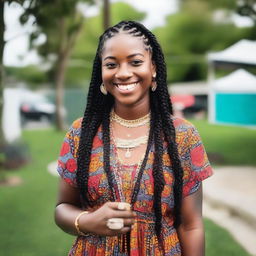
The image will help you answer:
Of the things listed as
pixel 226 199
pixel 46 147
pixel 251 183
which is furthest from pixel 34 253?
pixel 46 147

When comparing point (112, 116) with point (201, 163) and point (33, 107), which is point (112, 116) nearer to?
point (201, 163)

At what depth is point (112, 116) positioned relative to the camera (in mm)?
1803

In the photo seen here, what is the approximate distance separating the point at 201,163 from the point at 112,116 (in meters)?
0.37

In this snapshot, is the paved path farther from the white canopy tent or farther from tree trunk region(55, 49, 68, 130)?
tree trunk region(55, 49, 68, 130)

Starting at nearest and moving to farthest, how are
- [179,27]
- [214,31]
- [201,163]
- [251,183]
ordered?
1. [201,163]
2. [251,183]
3. [214,31]
4. [179,27]

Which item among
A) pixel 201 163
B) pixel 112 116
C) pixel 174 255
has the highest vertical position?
pixel 112 116

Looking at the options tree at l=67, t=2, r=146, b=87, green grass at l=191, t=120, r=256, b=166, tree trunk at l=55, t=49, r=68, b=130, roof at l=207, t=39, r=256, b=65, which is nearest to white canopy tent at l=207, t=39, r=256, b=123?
roof at l=207, t=39, r=256, b=65

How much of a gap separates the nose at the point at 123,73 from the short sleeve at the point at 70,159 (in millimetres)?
246

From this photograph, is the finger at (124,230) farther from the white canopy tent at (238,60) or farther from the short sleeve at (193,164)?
the white canopy tent at (238,60)

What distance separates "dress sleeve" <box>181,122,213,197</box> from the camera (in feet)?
5.48

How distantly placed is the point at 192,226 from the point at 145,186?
0.23 metres

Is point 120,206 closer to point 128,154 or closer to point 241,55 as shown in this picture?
point 128,154

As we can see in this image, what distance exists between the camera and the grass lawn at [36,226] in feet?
14.7

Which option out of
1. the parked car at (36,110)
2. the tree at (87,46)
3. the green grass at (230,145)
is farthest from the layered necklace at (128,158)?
the tree at (87,46)
